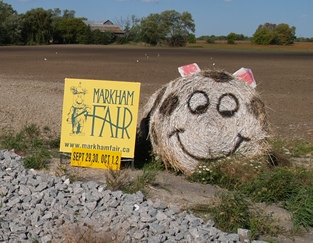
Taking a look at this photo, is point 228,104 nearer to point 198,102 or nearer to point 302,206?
point 198,102

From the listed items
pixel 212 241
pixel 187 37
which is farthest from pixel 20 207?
pixel 187 37

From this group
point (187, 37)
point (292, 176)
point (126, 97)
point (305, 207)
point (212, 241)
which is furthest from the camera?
point (187, 37)

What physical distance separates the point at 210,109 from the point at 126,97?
1126 millimetres

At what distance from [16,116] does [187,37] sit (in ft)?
324

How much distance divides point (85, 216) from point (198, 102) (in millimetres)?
2769

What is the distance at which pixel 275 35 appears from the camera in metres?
116

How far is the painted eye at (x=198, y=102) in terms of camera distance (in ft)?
26.2

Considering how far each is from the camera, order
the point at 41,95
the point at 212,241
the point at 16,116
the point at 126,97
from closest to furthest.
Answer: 1. the point at 212,241
2. the point at 126,97
3. the point at 16,116
4. the point at 41,95

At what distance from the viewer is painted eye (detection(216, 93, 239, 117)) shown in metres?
8.02

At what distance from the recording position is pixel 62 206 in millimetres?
5984

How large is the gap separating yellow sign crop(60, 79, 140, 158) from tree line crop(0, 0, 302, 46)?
83.0 metres

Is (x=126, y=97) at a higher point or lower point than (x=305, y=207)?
higher

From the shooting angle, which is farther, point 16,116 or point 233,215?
point 16,116

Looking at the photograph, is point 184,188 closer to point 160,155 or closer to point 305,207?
point 160,155
